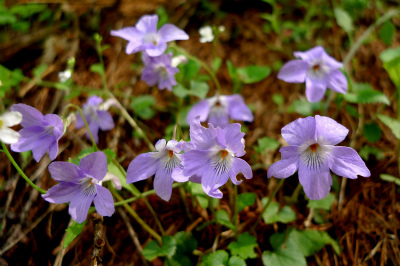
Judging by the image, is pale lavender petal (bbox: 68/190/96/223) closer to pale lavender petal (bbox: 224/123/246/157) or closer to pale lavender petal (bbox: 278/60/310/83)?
pale lavender petal (bbox: 224/123/246/157)

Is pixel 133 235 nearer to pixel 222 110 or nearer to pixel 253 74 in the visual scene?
pixel 222 110

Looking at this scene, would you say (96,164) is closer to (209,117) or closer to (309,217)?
(209,117)

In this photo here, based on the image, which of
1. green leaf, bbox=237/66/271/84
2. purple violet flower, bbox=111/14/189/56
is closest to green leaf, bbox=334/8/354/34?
green leaf, bbox=237/66/271/84

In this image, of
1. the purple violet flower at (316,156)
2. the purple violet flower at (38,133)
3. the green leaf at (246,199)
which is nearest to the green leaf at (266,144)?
the green leaf at (246,199)

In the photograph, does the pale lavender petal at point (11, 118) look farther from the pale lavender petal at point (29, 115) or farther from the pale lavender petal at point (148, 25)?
the pale lavender petal at point (148, 25)

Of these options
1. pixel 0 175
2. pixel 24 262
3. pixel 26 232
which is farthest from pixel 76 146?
pixel 24 262

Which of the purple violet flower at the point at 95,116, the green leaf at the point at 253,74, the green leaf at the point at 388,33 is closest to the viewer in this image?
the purple violet flower at the point at 95,116

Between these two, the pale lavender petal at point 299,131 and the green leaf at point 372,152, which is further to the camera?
the green leaf at point 372,152

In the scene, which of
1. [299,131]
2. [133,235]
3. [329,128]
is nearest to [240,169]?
[299,131]
